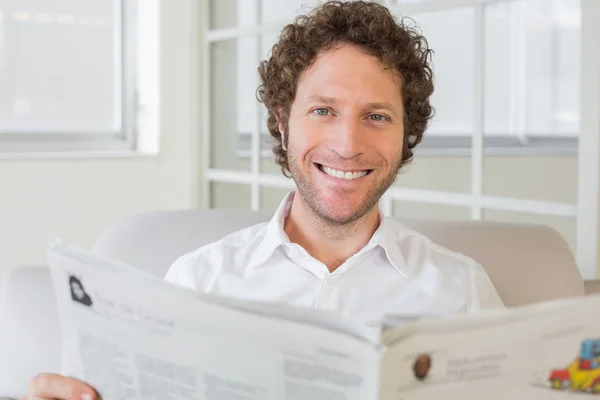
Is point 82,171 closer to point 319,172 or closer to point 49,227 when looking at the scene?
point 49,227

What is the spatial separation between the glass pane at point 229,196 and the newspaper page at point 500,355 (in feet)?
7.55

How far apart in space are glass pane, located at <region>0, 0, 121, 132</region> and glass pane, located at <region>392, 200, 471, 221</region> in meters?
1.56

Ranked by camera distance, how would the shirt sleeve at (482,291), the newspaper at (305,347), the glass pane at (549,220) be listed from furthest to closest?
1. the glass pane at (549,220)
2. the shirt sleeve at (482,291)
3. the newspaper at (305,347)

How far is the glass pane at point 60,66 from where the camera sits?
3109mm

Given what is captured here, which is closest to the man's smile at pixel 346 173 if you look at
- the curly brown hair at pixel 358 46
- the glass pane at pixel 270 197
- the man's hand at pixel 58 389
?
the curly brown hair at pixel 358 46

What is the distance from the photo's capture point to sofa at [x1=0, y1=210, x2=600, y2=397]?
145 centimetres

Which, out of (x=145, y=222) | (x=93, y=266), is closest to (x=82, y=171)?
(x=145, y=222)

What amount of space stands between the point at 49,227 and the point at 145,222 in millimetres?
1559

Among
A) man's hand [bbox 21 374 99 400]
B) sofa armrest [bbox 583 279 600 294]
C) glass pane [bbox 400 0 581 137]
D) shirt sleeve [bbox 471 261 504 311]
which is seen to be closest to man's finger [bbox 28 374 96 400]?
man's hand [bbox 21 374 99 400]

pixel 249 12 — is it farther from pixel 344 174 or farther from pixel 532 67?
pixel 344 174

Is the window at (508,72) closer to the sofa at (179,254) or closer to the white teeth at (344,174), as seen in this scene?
the sofa at (179,254)

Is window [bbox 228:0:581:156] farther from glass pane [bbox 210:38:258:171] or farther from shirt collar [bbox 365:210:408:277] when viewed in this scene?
glass pane [bbox 210:38:258:171]

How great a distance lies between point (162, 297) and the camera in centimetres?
83

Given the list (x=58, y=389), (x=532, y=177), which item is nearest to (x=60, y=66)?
(x=532, y=177)
